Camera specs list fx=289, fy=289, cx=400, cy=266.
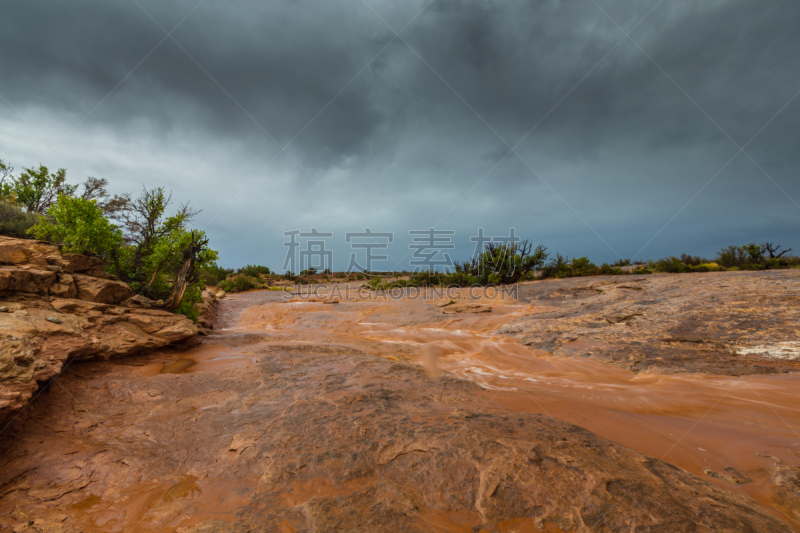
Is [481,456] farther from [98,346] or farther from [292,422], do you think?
[98,346]

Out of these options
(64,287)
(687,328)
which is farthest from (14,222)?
(687,328)

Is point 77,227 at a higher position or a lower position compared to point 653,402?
higher

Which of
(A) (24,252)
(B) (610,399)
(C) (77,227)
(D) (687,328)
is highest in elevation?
(C) (77,227)

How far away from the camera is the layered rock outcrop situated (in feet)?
10.0

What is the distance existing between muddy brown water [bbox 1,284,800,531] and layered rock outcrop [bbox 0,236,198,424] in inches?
25.0

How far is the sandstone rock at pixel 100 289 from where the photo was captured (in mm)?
6090

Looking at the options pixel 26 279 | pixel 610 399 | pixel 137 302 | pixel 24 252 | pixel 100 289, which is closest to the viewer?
pixel 610 399

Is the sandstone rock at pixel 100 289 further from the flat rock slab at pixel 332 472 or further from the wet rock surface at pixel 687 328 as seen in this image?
the wet rock surface at pixel 687 328

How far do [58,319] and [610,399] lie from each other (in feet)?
26.8

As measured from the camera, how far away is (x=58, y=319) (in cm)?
453

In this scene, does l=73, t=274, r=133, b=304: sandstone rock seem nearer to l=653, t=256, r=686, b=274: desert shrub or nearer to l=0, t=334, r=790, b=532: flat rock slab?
l=0, t=334, r=790, b=532: flat rock slab

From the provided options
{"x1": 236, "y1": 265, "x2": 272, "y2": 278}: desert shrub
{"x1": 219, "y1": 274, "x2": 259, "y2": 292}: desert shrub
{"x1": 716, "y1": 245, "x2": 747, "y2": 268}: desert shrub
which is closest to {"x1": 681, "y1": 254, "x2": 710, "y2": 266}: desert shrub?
{"x1": 716, "y1": 245, "x2": 747, "y2": 268}: desert shrub

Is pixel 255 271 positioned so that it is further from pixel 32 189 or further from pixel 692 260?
pixel 692 260

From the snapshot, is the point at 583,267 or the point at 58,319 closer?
the point at 58,319
